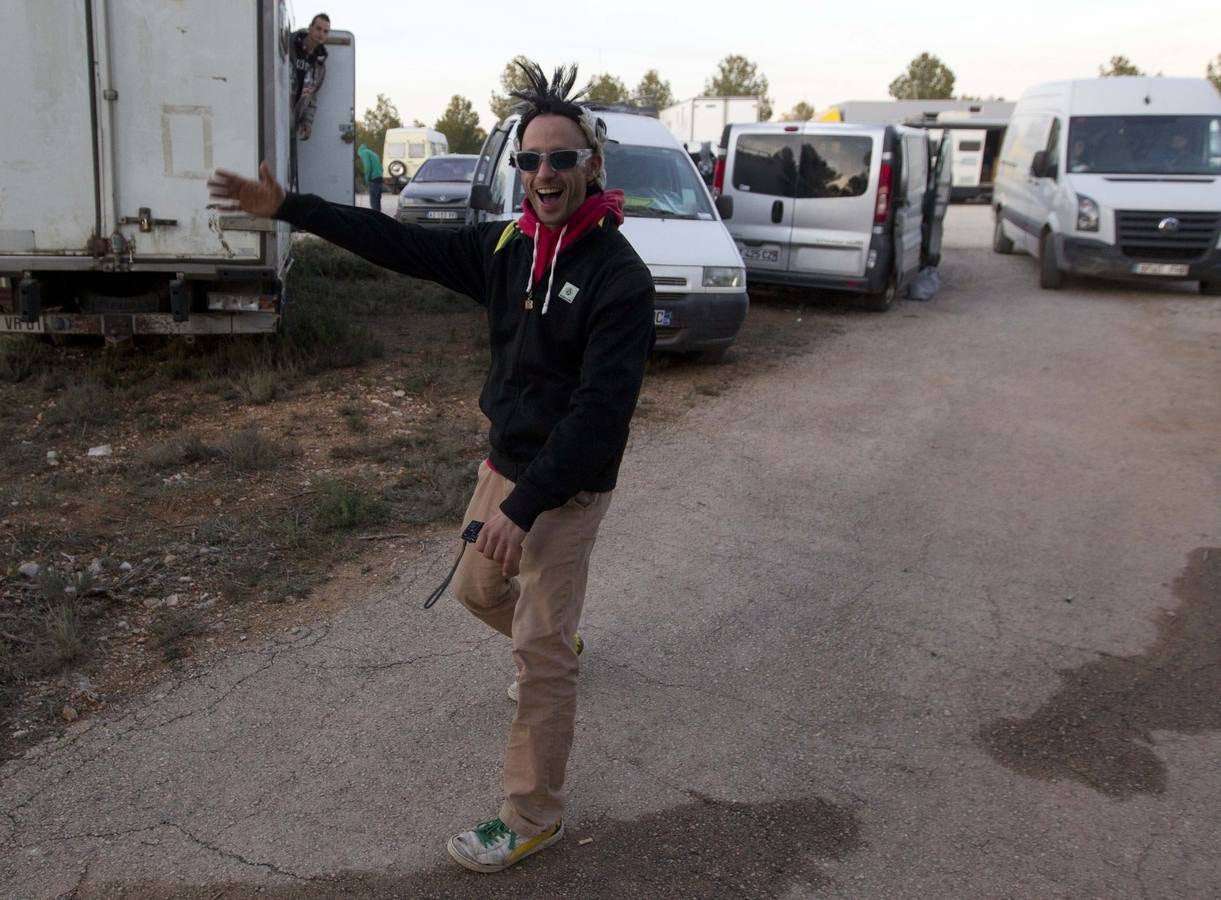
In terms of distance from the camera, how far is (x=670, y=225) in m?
9.54

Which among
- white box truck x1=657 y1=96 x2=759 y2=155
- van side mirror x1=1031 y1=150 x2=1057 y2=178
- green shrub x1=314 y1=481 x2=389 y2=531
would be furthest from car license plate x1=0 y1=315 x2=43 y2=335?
white box truck x1=657 y1=96 x2=759 y2=155

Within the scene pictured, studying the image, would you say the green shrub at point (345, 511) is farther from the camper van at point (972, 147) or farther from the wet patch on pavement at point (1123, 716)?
the camper van at point (972, 147)

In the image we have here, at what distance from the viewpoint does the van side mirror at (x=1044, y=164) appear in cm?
1479

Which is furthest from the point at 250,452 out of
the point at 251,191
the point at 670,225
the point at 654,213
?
the point at 654,213

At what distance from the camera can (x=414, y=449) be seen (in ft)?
22.3

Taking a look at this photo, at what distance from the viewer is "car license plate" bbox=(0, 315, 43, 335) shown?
24.4 feet

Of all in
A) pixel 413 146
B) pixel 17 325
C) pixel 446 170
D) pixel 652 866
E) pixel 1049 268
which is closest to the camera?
pixel 652 866

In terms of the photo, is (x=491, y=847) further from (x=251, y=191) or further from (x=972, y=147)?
(x=972, y=147)

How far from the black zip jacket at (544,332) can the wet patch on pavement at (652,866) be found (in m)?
1.04

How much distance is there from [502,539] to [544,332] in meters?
0.58

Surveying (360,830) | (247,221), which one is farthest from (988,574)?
(247,221)

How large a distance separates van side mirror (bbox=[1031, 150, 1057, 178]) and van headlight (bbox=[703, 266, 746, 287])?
25.6 ft

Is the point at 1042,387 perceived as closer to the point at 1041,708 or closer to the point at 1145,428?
the point at 1145,428

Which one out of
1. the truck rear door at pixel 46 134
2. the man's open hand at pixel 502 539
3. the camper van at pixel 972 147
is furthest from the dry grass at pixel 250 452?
the camper van at pixel 972 147
